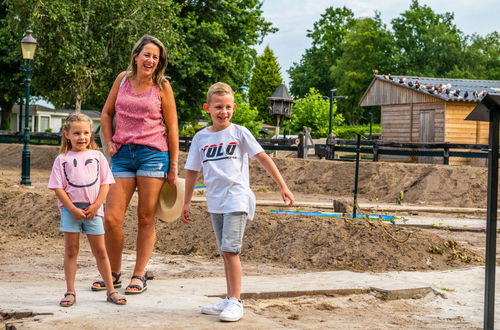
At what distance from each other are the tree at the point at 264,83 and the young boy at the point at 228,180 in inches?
3236

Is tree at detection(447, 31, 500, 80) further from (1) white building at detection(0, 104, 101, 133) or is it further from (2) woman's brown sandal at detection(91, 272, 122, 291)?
(2) woman's brown sandal at detection(91, 272, 122, 291)

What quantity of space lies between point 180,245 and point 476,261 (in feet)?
12.5

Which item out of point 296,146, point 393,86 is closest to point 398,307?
point 296,146

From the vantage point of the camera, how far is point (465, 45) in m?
71.6

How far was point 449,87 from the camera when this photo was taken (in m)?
30.8

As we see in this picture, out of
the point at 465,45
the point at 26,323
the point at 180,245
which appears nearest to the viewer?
the point at 26,323

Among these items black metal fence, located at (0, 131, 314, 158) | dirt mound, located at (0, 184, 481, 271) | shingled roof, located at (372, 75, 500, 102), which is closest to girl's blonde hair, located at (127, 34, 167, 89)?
dirt mound, located at (0, 184, 481, 271)

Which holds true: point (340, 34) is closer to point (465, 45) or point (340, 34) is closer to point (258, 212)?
point (465, 45)

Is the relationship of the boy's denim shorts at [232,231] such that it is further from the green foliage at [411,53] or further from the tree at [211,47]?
the green foliage at [411,53]

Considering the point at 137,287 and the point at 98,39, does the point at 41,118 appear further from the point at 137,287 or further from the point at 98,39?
the point at 137,287

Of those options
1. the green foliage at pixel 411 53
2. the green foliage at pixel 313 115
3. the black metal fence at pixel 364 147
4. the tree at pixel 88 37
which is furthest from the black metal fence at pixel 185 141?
the green foliage at pixel 411 53

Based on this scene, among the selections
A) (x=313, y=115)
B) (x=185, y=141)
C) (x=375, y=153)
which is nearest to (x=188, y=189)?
(x=375, y=153)

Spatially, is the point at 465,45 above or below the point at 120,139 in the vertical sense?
above

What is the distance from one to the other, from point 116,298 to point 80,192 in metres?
0.81
